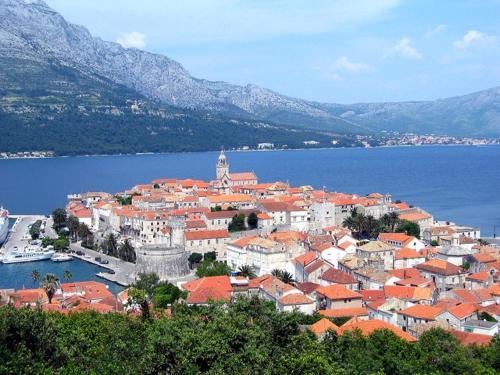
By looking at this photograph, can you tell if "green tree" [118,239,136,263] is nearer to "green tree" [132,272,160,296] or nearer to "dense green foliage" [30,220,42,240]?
"green tree" [132,272,160,296]

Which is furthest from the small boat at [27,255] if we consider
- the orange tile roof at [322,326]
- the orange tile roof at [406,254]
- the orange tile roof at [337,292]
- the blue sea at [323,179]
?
the orange tile roof at [322,326]

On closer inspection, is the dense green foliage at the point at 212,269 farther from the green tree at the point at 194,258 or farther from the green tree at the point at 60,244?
the green tree at the point at 60,244

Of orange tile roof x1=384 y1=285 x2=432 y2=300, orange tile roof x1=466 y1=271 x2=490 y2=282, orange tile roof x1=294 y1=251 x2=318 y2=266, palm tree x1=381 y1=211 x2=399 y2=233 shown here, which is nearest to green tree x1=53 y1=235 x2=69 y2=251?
orange tile roof x1=294 y1=251 x2=318 y2=266

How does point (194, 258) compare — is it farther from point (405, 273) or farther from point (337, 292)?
point (337, 292)

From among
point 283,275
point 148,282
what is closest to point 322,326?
point 283,275

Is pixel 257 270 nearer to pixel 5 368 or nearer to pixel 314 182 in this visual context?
pixel 5 368

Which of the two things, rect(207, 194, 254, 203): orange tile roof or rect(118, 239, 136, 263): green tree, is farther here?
rect(207, 194, 254, 203): orange tile roof
